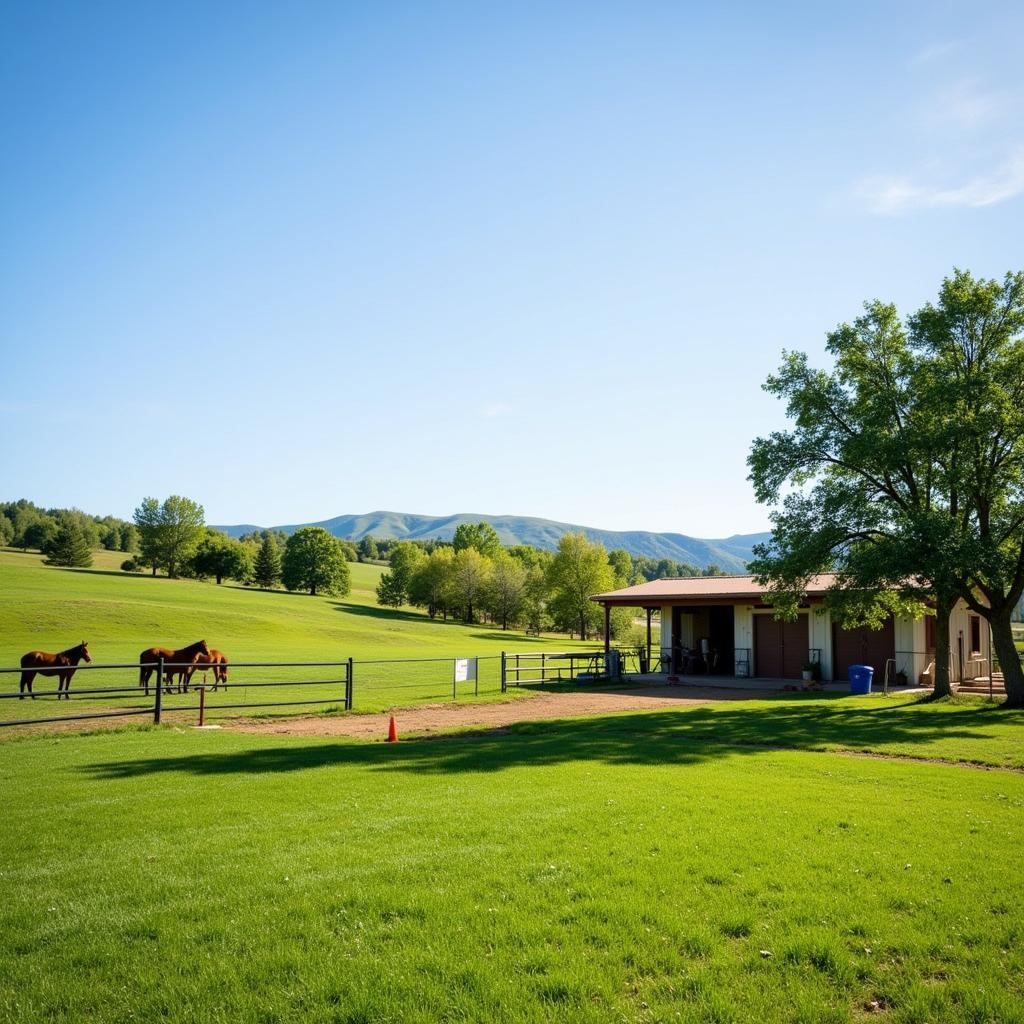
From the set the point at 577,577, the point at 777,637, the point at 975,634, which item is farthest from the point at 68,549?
the point at 975,634

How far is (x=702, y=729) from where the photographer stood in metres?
16.6

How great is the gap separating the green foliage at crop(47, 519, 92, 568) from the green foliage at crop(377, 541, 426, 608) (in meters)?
35.7

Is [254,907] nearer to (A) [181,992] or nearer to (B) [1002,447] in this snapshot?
(A) [181,992]

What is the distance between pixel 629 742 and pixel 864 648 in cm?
1808

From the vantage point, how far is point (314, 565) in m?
94.4

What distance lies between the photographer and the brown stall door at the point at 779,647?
30672 mm

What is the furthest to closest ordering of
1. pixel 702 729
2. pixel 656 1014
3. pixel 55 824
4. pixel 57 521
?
pixel 57 521 → pixel 702 729 → pixel 55 824 → pixel 656 1014

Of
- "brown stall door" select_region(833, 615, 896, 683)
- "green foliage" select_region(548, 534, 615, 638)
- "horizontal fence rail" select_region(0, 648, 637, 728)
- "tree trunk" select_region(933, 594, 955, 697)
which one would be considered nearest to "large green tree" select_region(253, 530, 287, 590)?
"green foliage" select_region(548, 534, 615, 638)

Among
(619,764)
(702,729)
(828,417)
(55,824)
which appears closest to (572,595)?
(828,417)

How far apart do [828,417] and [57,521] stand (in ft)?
395

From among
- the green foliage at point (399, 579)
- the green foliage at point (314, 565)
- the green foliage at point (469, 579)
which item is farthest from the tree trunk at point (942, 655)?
the green foliage at point (314, 565)

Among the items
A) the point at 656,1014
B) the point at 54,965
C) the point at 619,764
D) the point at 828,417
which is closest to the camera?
the point at 656,1014

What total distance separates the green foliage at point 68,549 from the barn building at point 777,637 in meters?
77.9

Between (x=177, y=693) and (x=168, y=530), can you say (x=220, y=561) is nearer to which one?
(x=168, y=530)
